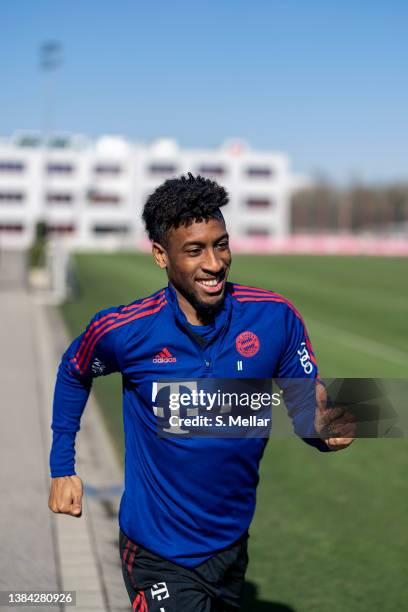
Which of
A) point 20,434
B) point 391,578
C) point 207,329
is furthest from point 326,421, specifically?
point 20,434

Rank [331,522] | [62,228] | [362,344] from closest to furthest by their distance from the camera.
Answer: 1. [331,522]
2. [362,344]
3. [62,228]

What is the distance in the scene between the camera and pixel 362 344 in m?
16.3

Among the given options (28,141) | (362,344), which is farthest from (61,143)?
(362,344)

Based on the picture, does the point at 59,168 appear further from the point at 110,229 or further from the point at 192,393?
the point at 192,393

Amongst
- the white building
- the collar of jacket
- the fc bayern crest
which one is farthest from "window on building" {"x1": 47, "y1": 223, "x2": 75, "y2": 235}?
the fc bayern crest

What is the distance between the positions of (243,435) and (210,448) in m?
0.13

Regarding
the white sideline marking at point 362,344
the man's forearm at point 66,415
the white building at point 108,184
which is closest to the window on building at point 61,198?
the white building at point 108,184

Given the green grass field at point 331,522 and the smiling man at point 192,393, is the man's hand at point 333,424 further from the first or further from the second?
the green grass field at point 331,522

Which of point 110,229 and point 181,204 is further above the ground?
point 181,204

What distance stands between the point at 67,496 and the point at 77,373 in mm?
422

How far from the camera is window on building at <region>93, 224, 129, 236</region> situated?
111375 mm

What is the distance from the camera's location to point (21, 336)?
17859 mm

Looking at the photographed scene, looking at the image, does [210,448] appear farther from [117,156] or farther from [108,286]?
[117,156]

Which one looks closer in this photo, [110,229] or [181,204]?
[181,204]
